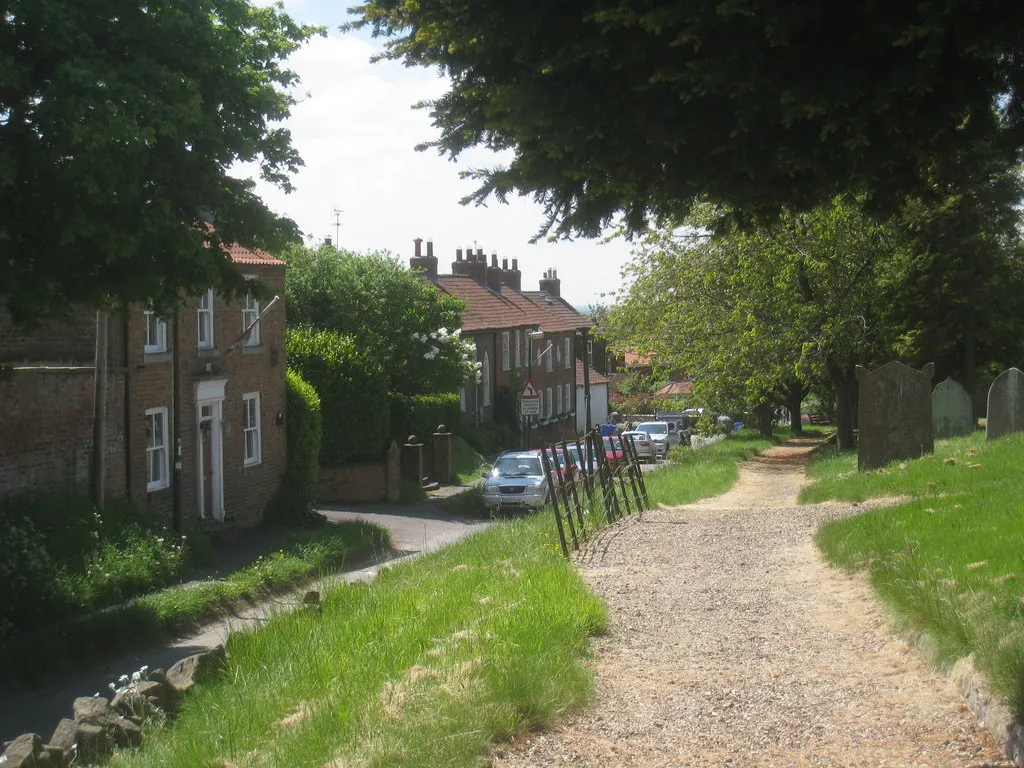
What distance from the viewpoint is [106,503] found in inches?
728

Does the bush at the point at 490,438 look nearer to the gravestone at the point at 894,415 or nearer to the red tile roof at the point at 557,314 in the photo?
the red tile roof at the point at 557,314

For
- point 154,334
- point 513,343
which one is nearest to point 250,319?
point 154,334

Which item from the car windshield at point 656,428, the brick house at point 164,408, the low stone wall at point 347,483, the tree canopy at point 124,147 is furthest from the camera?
the car windshield at point 656,428

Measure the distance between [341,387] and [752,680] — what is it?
24283 mm

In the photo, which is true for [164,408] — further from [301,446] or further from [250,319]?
[301,446]

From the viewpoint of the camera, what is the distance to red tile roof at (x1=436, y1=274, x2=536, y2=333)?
48.5m

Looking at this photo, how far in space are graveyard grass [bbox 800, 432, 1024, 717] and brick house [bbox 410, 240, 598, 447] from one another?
91.7ft

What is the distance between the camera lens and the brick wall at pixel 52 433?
17.2 meters

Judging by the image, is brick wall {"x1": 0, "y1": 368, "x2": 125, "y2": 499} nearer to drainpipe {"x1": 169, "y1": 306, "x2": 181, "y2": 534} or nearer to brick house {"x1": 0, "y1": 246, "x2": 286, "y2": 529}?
brick house {"x1": 0, "y1": 246, "x2": 286, "y2": 529}

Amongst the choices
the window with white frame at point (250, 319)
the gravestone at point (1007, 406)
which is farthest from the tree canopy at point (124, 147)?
the gravestone at point (1007, 406)

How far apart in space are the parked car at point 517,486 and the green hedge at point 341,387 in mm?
3676

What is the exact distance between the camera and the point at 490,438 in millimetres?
44156

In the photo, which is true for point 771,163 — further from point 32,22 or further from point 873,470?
point 873,470

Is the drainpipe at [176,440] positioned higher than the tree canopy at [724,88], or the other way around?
the tree canopy at [724,88]
